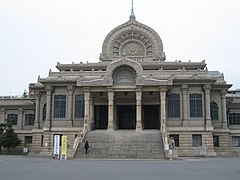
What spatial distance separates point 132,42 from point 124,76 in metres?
14.7

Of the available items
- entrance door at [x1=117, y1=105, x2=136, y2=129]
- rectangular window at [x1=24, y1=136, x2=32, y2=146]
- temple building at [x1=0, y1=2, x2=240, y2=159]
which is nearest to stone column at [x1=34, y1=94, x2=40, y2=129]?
temple building at [x1=0, y1=2, x2=240, y2=159]

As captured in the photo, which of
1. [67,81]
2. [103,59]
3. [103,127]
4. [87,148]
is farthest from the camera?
[103,59]

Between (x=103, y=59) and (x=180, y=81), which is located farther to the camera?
(x=103, y=59)

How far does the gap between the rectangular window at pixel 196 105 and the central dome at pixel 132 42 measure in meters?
13.5

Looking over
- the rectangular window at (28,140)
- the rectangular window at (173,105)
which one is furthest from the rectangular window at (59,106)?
the rectangular window at (173,105)

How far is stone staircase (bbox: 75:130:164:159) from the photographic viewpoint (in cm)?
3884

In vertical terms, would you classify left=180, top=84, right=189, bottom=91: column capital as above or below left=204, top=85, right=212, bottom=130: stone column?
above

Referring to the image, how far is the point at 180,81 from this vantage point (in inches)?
1965

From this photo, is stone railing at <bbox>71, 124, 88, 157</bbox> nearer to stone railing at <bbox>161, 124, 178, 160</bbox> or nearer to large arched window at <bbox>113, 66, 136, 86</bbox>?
large arched window at <bbox>113, 66, 136, 86</bbox>

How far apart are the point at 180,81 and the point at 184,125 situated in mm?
6118

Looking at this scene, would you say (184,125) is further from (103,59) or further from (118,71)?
(103,59)

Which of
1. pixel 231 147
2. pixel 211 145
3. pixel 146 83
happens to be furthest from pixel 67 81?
pixel 231 147

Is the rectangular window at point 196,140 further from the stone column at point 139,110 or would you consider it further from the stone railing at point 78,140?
the stone railing at point 78,140

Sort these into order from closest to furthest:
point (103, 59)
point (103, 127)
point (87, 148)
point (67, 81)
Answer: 1. point (87, 148)
2. point (67, 81)
3. point (103, 127)
4. point (103, 59)
